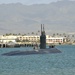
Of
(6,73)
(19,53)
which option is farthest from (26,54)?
(6,73)

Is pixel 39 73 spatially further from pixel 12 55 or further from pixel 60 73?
pixel 12 55

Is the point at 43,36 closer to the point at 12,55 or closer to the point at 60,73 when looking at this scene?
the point at 12,55

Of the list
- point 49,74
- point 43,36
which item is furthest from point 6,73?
point 43,36

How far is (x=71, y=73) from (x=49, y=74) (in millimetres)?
2799

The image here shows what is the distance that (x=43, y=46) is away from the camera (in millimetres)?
95000

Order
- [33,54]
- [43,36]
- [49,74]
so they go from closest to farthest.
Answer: [49,74], [43,36], [33,54]

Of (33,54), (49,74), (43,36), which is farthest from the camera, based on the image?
(33,54)

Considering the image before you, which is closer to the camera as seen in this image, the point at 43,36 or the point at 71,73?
the point at 71,73

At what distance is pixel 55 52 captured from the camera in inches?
4018

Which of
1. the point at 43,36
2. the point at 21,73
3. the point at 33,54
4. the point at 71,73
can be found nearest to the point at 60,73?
the point at 71,73

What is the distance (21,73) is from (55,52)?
5020cm

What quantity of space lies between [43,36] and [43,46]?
10.9 feet

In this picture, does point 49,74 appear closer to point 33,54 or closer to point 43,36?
point 43,36

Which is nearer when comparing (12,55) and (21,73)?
(21,73)
